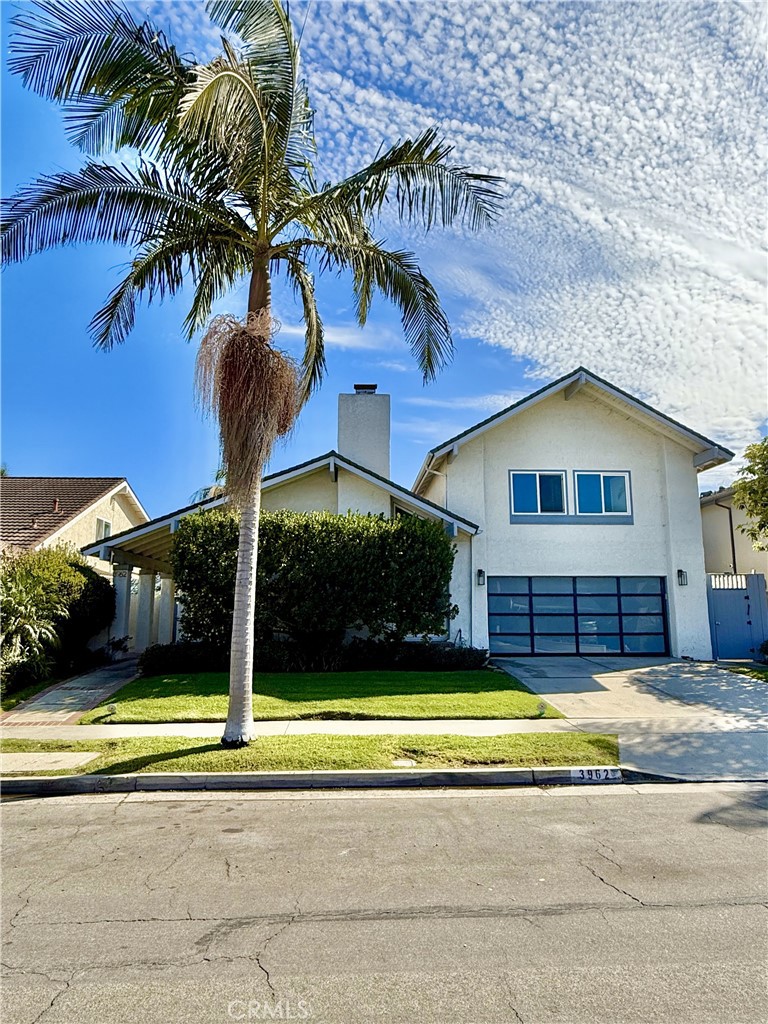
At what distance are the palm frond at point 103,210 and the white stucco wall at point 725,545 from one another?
1814 centimetres

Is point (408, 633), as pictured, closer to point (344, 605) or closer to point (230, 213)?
point (344, 605)

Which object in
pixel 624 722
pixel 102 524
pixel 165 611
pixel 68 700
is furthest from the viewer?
pixel 165 611

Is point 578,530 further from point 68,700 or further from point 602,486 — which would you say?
point 68,700

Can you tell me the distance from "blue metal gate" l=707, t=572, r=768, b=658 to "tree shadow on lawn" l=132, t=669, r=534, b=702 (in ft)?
26.5

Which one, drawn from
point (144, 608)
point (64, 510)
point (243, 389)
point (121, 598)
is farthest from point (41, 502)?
point (243, 389)

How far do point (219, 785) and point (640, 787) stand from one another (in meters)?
4.78

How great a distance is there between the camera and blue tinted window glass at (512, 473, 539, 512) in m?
20.1

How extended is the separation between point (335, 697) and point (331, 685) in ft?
3.86

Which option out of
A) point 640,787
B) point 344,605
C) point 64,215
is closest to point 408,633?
point 344,605

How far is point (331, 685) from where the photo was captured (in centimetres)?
1394

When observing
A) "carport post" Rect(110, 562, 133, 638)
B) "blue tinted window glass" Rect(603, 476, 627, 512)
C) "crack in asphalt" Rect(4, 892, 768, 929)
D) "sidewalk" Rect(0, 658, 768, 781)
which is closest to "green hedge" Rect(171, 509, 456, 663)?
"sidewalk" Rect(0, 658, 768, 781)

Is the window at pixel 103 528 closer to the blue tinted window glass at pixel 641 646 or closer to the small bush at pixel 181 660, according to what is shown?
the small bush at pixel 181 660

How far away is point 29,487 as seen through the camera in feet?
84.5

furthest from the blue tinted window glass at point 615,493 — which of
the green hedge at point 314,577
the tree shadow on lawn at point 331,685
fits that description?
the tree shadow on lawn at point 331,685
